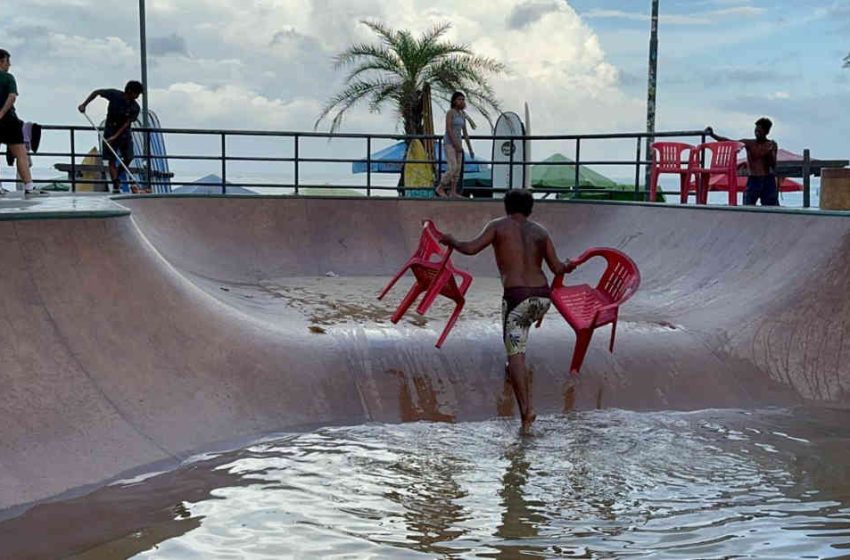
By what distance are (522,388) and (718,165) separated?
6795mm

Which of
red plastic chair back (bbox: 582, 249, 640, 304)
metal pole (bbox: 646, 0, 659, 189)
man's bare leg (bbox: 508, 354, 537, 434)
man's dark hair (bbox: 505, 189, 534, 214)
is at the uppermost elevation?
metal pole (bbox: 646, 0, 659, 189)

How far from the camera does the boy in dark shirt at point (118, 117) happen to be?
13.1m

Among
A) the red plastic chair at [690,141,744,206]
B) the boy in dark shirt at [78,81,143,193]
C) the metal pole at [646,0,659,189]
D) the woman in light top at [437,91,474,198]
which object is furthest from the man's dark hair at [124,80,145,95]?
the metal pole at [646,0,659,189]

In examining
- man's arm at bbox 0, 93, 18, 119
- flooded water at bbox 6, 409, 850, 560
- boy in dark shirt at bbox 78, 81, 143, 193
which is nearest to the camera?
flooded water at bbox 6, 409, 850, 560

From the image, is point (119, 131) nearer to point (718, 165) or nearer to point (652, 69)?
point (718, 165)

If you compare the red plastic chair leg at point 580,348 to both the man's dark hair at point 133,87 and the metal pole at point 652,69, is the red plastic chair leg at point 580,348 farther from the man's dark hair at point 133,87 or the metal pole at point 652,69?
the metal pole at point 652,69

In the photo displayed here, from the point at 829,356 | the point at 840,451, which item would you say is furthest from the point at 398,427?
the point at 829,356

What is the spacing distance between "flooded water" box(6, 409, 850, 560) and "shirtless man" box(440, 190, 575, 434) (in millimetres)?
400

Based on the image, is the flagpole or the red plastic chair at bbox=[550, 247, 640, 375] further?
the flagpole

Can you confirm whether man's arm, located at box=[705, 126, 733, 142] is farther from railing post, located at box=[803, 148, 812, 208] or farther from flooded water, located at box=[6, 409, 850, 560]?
flooded water, located at box=[6, 409, 850, 560]

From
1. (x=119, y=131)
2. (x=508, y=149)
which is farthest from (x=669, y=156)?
(x=119, y=131)

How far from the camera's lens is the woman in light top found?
1361 cm

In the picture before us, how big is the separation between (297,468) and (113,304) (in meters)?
1.79

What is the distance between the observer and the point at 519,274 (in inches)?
245
